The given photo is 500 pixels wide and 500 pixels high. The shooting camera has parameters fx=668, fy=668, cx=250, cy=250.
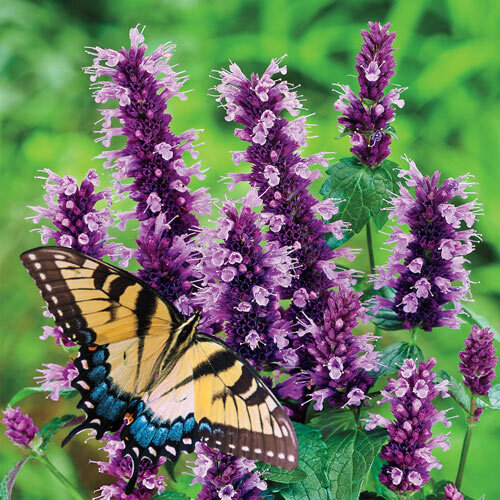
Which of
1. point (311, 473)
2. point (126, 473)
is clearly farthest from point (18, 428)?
point (311, 473)

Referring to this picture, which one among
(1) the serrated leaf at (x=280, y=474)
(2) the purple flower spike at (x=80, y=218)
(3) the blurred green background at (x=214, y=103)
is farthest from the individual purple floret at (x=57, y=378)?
(3) the blurred green background at (x=214, y=103)

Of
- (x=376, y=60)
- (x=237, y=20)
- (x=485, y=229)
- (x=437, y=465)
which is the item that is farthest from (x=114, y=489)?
(x=237, y=20)

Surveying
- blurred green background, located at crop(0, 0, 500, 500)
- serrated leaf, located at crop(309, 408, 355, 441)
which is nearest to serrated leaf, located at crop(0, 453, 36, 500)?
Result: serrated leaf, located at crop(309, 408, 355, 441)

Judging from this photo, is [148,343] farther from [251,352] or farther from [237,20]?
[237,20]

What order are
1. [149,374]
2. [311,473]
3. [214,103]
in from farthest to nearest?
[214,103]
[149,374]
[311,473]

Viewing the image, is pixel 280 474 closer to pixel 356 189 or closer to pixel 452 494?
pixel 452 494

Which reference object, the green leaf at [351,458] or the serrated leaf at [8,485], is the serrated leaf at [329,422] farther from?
the serrated leaf at [8,485]
